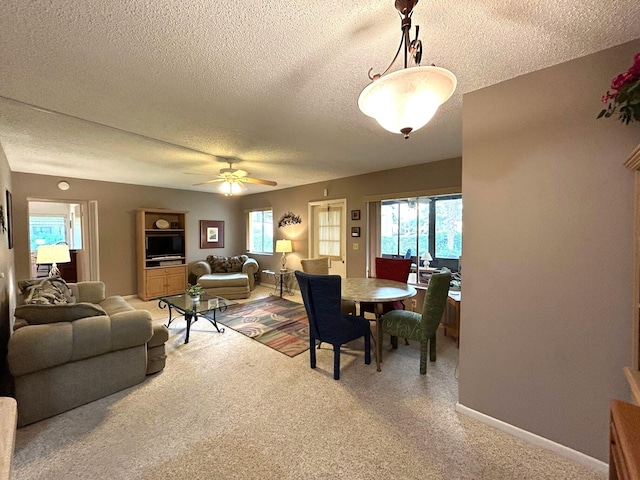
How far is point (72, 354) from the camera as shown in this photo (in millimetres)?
2053

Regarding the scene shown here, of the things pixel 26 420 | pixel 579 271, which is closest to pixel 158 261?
pixel 26 420

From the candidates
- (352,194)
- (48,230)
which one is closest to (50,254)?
(352,194)

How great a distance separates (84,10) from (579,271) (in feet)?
9.56

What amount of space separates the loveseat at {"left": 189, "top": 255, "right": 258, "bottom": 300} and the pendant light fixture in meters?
4.85

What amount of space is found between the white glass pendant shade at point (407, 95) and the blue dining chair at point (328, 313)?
1.50 meters

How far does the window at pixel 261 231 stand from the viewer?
6811 millimetres

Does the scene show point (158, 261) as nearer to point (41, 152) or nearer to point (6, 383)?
point (41, 152)

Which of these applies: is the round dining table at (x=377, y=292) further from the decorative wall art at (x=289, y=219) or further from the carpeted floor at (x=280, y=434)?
the decorative wall art at (x=289, y=219)

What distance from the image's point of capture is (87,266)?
522 centimetres

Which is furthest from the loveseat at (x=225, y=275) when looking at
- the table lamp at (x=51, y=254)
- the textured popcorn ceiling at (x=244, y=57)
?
the textured popcorn ceiling at (x=244, y=57)

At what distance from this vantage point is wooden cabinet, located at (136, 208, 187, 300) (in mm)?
5406

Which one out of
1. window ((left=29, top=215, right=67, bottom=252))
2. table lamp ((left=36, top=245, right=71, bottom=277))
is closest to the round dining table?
table lamp ((left=36, top=245, right=71, bottom=277))

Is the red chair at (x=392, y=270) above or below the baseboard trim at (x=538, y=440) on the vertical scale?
above

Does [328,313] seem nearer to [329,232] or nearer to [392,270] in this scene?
[392,270]
